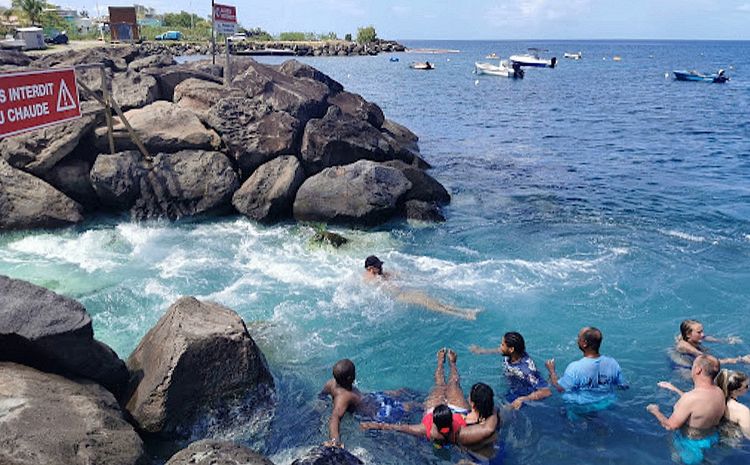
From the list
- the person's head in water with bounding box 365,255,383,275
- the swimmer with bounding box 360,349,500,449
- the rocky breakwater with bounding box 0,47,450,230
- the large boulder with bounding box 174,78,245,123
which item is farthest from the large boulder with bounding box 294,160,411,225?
the swimmer with bounding box 360,349,500,449

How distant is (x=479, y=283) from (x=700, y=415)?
5.73 metres

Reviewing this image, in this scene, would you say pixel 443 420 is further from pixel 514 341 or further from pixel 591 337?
pixel 591 337

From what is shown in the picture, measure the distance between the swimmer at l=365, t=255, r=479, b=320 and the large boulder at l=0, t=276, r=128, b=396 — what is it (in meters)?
5.53

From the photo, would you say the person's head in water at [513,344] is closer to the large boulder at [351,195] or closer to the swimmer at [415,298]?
the swimmer at [415,298]

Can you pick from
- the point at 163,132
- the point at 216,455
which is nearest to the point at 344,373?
the point at 216,455

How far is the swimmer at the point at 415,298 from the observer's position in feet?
36.4

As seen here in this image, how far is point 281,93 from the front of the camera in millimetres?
18938

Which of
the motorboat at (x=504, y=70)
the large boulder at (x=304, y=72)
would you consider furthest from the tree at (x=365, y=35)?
the large boulder at (x=304, y=72)

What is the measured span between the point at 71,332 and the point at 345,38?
525ft

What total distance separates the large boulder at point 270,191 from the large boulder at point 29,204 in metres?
4.37

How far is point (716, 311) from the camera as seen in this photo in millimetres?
11336

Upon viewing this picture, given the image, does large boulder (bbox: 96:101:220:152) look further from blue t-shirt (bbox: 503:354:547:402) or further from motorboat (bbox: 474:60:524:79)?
motorboat (bbox: 474:60:524:79)

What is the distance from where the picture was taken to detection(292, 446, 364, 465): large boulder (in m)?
5.18

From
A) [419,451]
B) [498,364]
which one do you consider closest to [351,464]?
[419,451]
